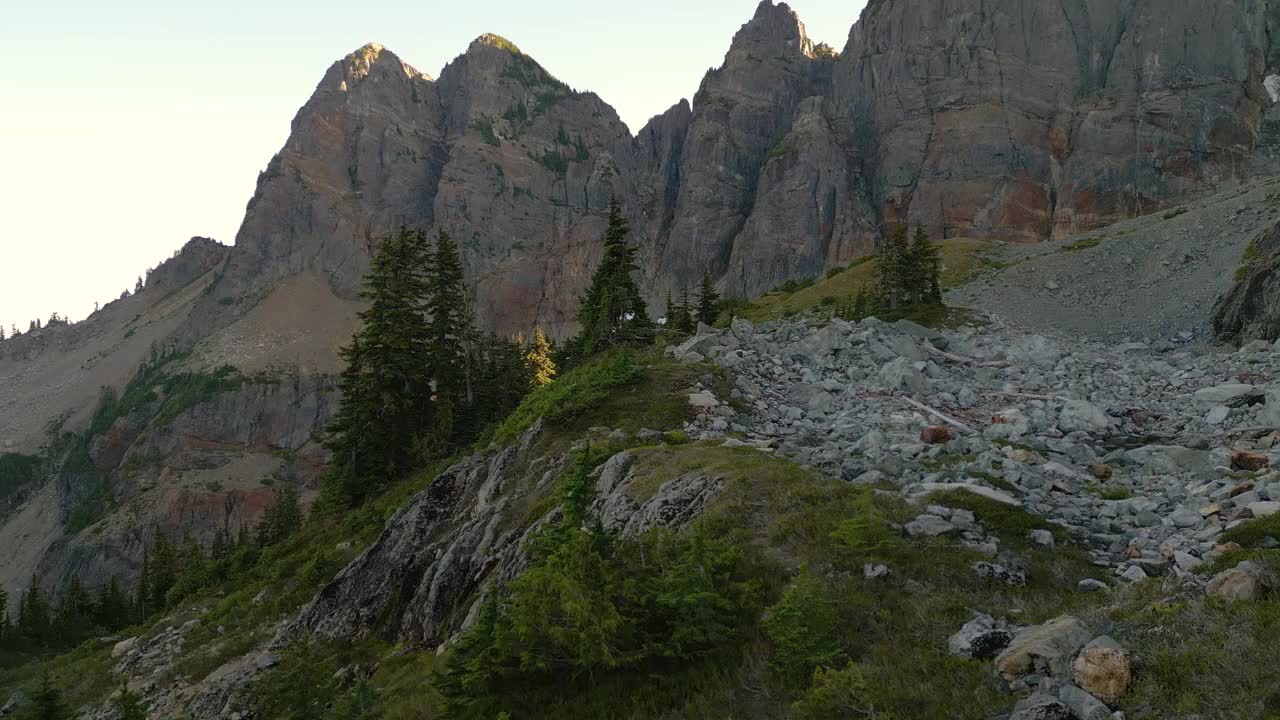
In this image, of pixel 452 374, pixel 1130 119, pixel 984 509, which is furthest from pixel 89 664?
pixel 1130 119

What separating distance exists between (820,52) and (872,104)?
40.9 m

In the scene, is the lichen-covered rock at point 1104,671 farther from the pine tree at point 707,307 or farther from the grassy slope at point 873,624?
the pine tree at point 707,307

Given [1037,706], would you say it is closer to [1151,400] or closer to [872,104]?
[1151,400]

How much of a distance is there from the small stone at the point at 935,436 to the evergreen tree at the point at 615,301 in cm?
2478

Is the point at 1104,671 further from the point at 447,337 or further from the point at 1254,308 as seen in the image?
the point at 447,337

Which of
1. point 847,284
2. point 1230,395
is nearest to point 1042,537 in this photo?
point 1230,395

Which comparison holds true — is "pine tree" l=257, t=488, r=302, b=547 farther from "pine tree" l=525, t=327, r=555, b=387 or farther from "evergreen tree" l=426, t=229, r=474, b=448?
"pine tree" l=525, t=327, r=555, b=387

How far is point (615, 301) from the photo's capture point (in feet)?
143

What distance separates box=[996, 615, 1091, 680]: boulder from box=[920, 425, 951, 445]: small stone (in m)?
10.0

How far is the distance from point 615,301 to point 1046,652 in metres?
37.7

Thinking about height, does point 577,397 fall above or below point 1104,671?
above

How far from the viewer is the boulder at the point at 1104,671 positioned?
19.9 feet

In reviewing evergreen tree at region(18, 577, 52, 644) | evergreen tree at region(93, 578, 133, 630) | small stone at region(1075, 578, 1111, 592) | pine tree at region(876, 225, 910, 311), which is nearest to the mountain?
evergreen tree at region(93, 578, 133, 630)

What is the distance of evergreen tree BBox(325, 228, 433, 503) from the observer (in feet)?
123
